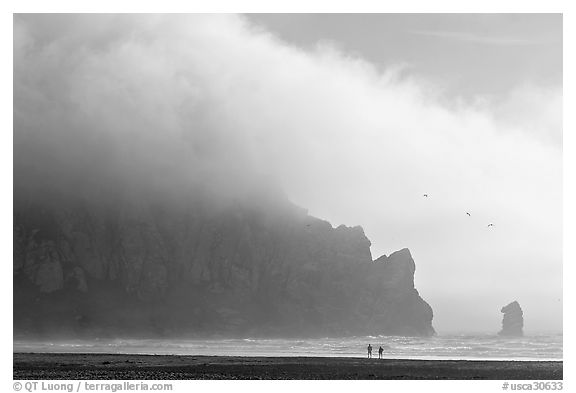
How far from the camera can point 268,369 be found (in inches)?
1956

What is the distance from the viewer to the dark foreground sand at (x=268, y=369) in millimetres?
44906

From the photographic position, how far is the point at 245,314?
17800cm

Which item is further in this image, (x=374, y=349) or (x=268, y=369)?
(x=374, y=349)

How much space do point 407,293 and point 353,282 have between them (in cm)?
1652

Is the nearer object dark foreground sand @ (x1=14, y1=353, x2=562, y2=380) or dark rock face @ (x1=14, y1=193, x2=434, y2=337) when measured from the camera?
dark foreground sand @ (x1=14, y1=353, x2=562, y2=380)

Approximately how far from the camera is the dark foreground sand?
44906 mm

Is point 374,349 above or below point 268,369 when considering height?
below

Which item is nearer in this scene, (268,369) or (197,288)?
(268,369)

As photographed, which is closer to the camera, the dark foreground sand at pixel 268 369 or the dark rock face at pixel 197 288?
the dark foreground sand at pixel 268 369

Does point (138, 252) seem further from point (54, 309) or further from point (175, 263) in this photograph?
point (54, 309)

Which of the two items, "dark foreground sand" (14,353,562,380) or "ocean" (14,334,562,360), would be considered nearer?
"dark foreground sand" (14,353,562,380)
